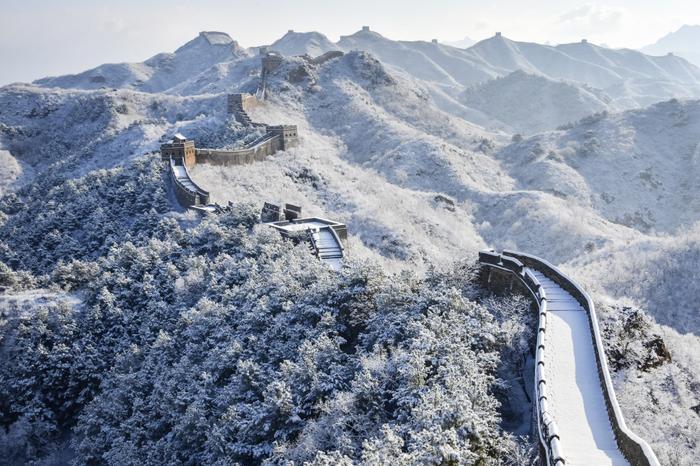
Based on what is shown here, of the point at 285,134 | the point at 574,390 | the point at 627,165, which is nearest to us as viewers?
the point at 574,390

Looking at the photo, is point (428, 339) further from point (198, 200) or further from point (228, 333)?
point (198, 200)

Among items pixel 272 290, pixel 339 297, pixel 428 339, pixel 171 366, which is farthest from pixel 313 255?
pixel 428 339

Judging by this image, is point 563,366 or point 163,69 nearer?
point 563,366

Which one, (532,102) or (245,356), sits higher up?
(532,102)

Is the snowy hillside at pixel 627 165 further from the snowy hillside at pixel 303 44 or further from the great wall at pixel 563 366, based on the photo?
the snowy hillside at pixel 303 44

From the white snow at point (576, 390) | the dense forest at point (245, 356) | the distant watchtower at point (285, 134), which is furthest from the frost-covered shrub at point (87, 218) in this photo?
the white snow at point (576, 390)

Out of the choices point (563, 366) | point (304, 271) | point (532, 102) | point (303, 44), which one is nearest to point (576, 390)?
point (563, 366)

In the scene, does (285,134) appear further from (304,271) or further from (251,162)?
(304,271)

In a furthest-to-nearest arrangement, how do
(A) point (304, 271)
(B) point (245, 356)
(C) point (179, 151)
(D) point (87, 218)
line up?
(C) point (179, 151)
(D) point (87, 218)
(A) point (304, 271)
(B) point (245, 356)
